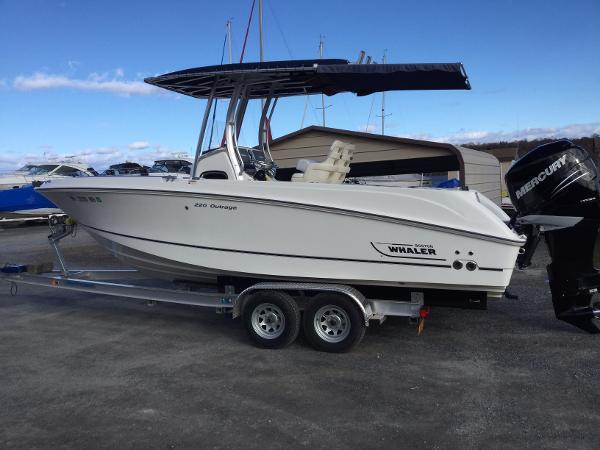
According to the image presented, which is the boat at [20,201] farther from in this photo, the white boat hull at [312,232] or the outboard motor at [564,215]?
the outboard motor at [564,215]

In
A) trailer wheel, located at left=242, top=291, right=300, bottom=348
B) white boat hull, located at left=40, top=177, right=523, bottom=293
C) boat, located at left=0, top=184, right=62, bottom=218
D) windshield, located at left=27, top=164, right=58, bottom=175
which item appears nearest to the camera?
white boat hull, located at left=40, top=177, right=523, bottom=293

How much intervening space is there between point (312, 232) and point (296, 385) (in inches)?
52.7

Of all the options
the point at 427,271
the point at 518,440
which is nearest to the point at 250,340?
the point at 427,271

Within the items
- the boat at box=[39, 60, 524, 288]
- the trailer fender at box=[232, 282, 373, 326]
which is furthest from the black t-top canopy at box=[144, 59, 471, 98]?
the trailer fender at box=[232, 282, 373, 326]

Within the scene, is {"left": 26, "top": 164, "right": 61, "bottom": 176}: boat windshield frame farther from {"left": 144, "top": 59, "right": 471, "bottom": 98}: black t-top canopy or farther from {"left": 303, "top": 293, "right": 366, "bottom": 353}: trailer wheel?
{"left": 303, "top": 293, "right": 366, "bottom": 353}: trailer wheel

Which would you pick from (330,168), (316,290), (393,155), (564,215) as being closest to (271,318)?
(316,290)

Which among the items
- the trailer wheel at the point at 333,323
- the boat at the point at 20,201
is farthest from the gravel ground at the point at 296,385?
the boat at the point at 20,201

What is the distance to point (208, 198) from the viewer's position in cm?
500

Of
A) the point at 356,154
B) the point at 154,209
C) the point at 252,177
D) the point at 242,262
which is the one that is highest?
the point at 356,154

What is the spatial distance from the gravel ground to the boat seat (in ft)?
5.48

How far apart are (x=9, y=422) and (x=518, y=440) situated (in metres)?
3.41

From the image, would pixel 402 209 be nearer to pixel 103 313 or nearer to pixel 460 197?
pixel 460 197

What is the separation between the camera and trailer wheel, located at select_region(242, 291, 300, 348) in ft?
16.4

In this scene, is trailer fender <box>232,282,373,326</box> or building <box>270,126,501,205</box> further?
building <box>270,126,501,205</box>
